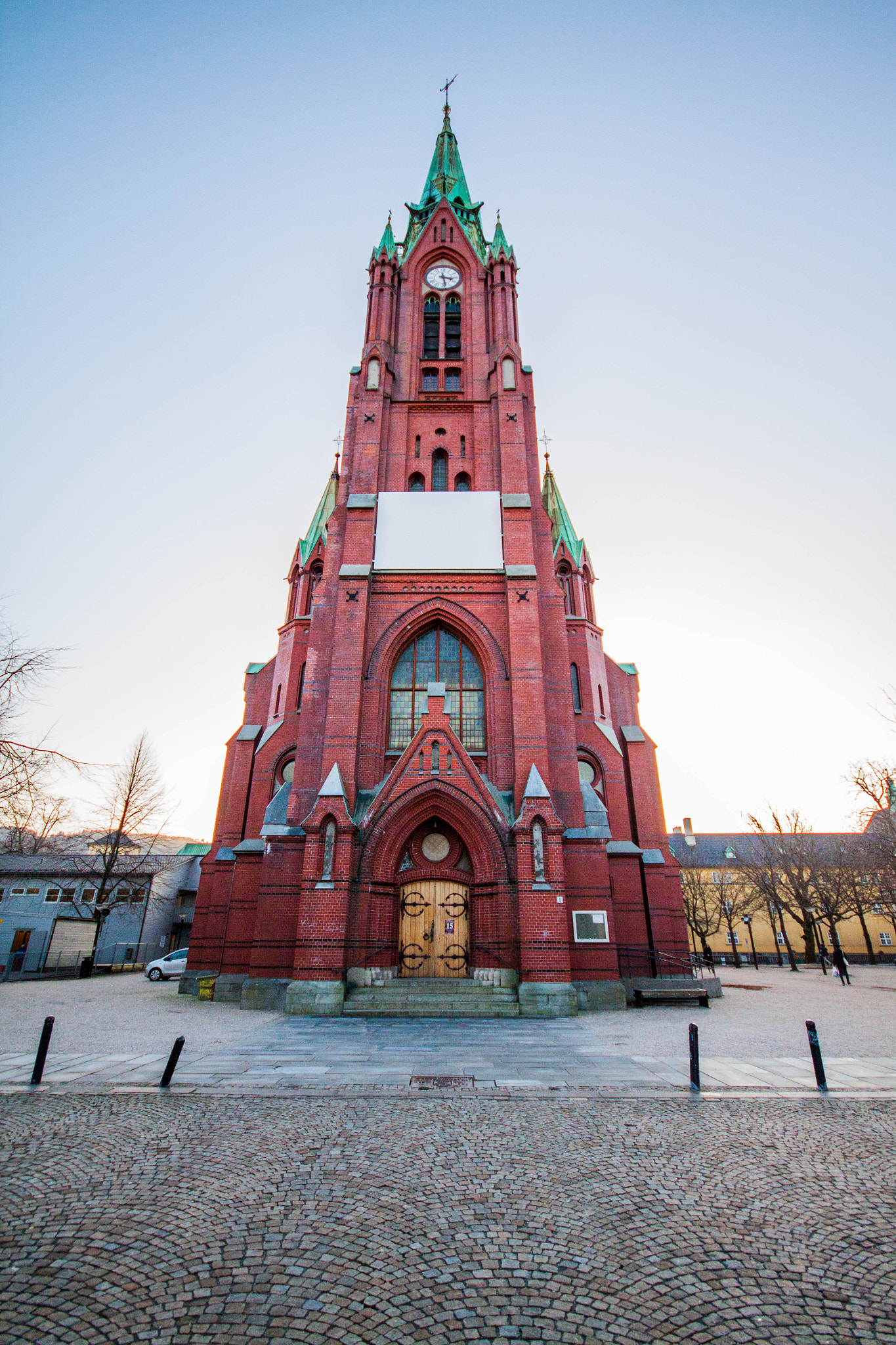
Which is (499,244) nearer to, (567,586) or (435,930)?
(567,586)

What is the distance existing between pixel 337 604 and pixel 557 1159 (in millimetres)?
16508

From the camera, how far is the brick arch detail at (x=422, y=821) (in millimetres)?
17328

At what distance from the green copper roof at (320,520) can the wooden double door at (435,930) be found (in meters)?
15.5

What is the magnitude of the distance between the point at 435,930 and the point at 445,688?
22.7 ft

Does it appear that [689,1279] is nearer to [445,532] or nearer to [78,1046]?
[78,1046]

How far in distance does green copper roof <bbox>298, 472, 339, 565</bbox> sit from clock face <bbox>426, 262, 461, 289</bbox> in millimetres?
9147

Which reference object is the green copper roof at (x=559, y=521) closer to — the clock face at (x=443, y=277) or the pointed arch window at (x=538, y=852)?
the clock face at (x=443, y=277)

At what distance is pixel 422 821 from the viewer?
18.1 metres

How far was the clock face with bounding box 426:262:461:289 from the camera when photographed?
27.9 meters

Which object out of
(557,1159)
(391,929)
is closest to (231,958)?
(391,929)

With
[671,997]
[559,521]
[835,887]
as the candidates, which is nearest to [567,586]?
[559,521]

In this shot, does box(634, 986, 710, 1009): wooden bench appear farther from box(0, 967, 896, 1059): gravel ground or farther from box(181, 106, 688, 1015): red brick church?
box(181, 106, 688, 1015): red brick church

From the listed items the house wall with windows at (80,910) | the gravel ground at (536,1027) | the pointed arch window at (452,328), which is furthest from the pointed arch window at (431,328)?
the house wall with windows at (80,910)

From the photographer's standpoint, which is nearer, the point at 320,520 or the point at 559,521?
the point at 320,520
